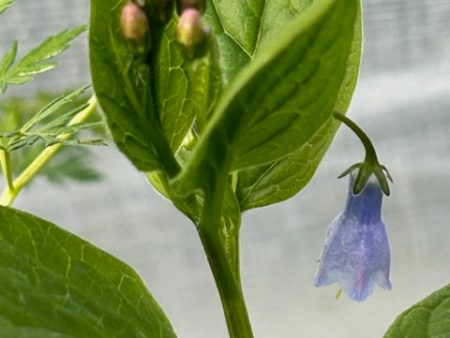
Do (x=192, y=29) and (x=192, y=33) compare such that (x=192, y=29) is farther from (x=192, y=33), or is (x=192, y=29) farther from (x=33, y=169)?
(x=33, y=169)

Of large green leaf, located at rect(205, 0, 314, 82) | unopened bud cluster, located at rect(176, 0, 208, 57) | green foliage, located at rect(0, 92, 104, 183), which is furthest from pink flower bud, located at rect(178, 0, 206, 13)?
green foliage, located at rect(0, 92, 104, 183)

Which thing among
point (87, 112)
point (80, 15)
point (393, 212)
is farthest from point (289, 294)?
point (87, 112)

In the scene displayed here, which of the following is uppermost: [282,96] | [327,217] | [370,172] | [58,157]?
[282,96]

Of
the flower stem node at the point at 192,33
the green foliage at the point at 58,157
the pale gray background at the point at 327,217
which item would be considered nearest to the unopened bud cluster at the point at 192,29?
the flower stem node at the point at 192,33

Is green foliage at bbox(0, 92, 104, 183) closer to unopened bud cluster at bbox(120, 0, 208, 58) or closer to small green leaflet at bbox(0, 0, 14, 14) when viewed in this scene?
small green leaflet at bbox(0, 0, 14, 14)

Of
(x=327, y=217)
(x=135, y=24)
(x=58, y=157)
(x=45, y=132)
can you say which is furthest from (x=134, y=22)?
(x=327, y=217)

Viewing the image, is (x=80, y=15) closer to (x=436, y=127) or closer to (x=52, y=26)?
(x=52, y=26)
